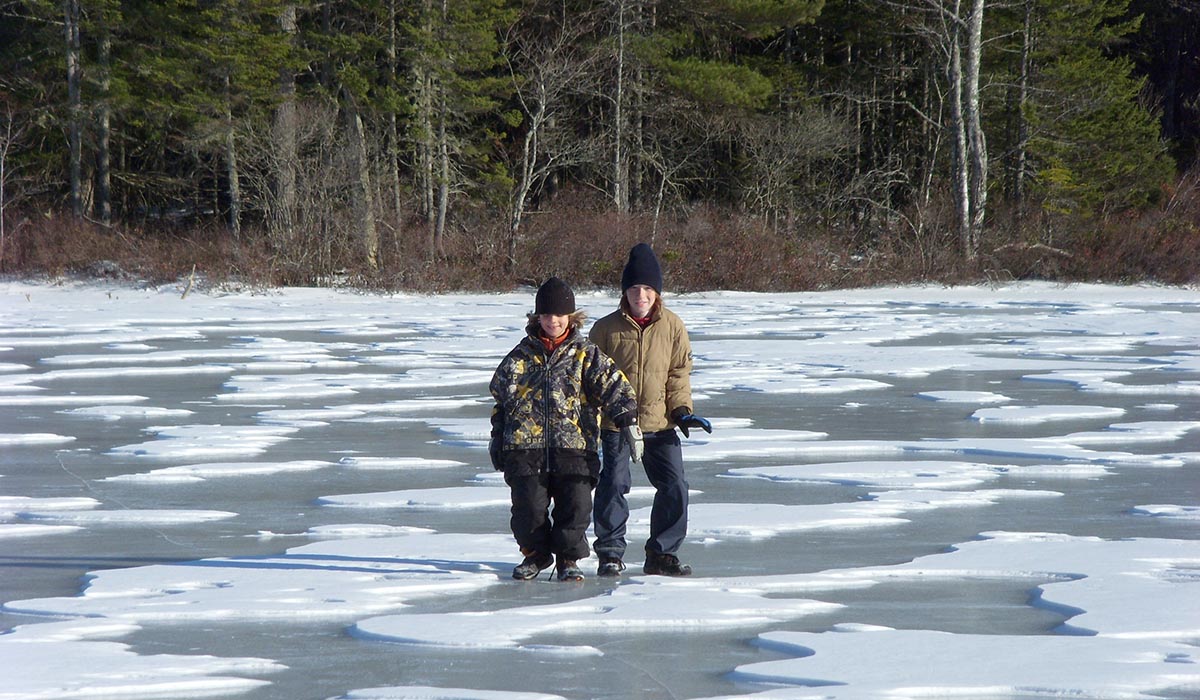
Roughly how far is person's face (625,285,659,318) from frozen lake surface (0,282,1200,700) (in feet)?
3.35

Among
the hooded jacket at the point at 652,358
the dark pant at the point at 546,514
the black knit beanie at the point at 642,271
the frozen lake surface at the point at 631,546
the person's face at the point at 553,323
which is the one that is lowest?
the frozen lake surface at the point at 631,546

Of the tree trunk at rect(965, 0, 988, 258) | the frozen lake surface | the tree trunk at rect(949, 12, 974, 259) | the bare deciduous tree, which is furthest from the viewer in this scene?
the bare deciduous tree

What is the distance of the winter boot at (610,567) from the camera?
17.3 ft

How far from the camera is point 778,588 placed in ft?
16.5

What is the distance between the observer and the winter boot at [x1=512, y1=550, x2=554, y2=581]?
5168 mm

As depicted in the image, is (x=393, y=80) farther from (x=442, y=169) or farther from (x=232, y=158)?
(x=232, y=158)

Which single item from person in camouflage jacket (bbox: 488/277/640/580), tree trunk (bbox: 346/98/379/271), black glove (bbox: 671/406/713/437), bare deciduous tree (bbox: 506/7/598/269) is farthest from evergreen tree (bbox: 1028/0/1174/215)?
person in camouflage jacket (bbox: 488/277/640/580)

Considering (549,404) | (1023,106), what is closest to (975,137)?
(1023,106)

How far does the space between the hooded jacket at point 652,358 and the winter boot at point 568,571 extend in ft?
1.74

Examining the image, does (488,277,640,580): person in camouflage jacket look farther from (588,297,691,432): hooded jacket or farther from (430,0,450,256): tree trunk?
(430,0,450,256): tree trunk

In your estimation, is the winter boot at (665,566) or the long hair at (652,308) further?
the long hair at (652,308)

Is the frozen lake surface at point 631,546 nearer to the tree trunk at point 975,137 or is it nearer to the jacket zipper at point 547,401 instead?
the jacket zipper at point 547,401

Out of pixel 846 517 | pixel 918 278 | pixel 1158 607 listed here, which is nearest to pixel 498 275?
pixel 918 278

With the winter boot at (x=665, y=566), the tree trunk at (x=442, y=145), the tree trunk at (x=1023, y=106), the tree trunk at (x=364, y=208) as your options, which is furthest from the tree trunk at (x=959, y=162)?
the winter boot at (x=665, y=566)
